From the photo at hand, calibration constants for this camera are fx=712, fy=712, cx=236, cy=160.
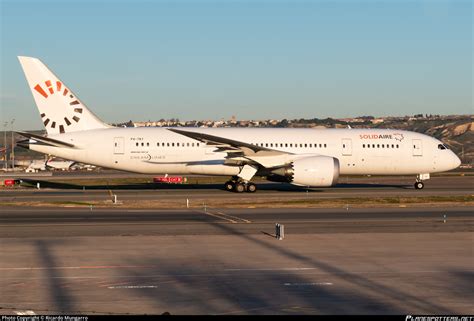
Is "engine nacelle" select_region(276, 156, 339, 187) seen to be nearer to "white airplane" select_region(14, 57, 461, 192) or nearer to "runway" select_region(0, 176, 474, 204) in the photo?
"white airplane" select_region(14, 57, 461, 192)

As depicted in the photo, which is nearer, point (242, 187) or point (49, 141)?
point (49, 141)

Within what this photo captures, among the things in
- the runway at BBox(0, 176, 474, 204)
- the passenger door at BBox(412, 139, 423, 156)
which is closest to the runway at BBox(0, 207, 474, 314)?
the runway at BBox(0, 176, 474, 204)

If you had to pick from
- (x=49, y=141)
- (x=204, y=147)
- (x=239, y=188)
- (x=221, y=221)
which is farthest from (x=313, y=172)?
(x=49, y=141)

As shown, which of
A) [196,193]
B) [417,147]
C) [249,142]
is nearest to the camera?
[196,193]

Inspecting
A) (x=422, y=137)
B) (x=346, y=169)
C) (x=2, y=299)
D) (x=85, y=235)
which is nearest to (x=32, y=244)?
(x=85, y=235)

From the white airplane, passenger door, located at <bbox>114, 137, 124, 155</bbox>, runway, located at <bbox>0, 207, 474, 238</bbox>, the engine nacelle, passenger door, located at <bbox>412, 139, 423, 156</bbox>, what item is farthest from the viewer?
passenger door, located at <bbox>412, 139, 423, 156</bbox>

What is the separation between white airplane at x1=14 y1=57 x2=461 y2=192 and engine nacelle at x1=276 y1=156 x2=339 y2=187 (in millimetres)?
72

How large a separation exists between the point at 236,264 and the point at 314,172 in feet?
92.5

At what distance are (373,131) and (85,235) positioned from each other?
32428 mm

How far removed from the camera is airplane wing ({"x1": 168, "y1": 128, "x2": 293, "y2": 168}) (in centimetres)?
4953

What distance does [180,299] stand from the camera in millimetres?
15695

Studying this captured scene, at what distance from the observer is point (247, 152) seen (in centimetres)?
5047

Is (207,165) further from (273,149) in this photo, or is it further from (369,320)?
(369,320)

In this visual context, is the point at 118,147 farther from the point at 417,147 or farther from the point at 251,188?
the point at 417,147
